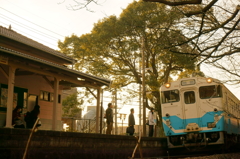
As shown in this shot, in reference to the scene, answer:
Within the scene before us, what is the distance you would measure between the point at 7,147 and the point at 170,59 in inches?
881

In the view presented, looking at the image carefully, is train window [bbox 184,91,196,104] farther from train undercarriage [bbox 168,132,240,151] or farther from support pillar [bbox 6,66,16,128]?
support pillar [bbox 6,66,16,128]

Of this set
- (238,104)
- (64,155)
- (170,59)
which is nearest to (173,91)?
(238,104)

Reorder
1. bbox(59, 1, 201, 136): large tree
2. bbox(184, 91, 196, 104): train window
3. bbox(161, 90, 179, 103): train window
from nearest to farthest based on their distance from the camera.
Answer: bbox(184, 91, 196, 104): train window → bbox(161, 90, 179, 103): train window → bbox(59, 1, 201, 136): large tree

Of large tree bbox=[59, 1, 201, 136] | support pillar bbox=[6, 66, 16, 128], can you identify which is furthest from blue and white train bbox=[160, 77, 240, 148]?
large tree bbox=[59, 1, 201, 136]

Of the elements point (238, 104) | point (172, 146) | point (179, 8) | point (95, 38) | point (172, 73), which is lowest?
point (172, 146)

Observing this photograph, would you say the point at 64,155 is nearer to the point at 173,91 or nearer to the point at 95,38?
the point at 173,91

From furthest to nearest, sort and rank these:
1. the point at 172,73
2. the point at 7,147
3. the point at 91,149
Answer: the point at 172,73, the point at 91,149, the point at 7,147

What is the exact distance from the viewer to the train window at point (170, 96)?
15180 mm

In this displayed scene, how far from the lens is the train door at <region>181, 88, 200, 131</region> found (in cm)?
1448

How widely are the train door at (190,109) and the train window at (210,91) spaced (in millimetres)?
323

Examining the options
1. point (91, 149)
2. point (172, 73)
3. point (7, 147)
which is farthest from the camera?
point (172, 73)

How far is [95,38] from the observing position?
29.3 meters

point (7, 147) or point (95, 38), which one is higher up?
point (95, 38)

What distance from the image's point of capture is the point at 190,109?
1477cm
